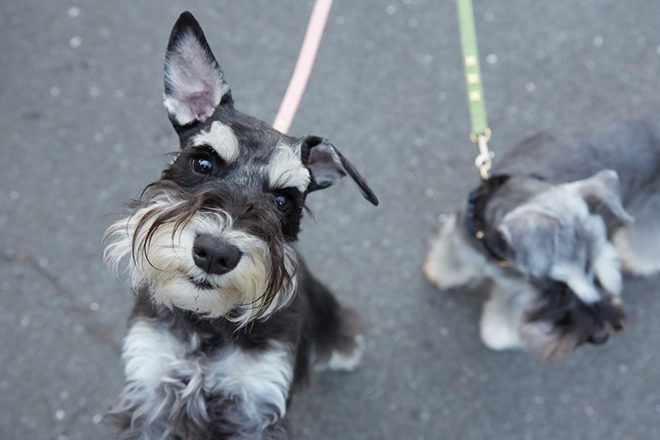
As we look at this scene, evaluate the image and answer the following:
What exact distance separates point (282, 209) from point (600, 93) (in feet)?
12.6

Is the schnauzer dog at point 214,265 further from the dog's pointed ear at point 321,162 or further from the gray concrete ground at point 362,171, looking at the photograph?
the gray concrete ground at point 362,171

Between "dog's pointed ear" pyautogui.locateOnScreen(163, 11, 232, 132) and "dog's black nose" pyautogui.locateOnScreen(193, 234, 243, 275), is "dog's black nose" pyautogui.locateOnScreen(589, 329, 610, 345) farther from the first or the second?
"dog's pointed ear" pyautogui.locateOnScreen(163, 11, 232, 132)

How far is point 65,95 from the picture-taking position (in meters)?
4.52

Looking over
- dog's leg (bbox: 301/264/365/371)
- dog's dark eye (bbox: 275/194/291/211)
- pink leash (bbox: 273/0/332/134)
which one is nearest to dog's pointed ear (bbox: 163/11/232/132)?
pink leash (bbox: 273/0/332/134)

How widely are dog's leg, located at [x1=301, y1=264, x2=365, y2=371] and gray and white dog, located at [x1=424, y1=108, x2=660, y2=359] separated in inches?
34.6

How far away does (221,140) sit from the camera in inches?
88.7

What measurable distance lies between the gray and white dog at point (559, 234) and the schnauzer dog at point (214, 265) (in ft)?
4.16

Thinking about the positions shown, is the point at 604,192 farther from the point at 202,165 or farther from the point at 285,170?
the point at 202,165

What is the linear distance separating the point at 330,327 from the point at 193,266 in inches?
66.4

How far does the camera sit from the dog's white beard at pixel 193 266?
1.98 metres

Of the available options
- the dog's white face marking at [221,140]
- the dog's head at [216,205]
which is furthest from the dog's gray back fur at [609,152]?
the dog's white face marking at [221,140]

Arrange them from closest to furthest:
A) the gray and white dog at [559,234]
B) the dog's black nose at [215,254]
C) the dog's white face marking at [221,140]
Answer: the dog's black nose at [215,254] < the dog's white face marking at [221,140] < the gray and white dog at [559,234]

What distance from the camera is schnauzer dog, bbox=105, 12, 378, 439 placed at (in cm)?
202

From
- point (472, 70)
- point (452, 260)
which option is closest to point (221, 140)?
point (472, 70)
